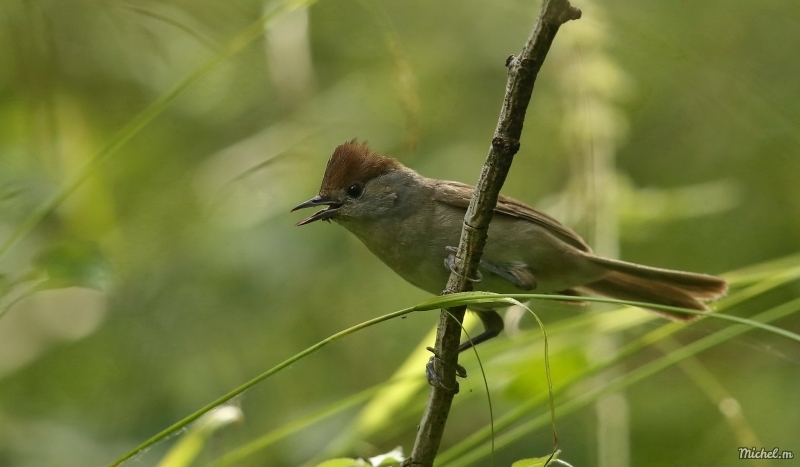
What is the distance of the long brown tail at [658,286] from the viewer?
133 inches

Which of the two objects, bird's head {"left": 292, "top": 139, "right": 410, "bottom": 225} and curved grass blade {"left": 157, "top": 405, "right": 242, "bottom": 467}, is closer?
curved grass blade {"left": 157, "top": 405, "right": 242, "bottom": 467}

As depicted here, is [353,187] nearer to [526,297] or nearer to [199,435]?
[199,435]

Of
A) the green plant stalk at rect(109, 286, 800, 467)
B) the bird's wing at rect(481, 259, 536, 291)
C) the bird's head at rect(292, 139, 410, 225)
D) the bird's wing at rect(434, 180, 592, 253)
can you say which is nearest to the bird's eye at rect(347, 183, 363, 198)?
the bird's head at rect(292, 139, 410, 225)

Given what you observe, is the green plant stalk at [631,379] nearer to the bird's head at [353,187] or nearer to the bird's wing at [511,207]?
the bird's wing at [511,207]

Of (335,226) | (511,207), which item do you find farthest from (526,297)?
(335,226)

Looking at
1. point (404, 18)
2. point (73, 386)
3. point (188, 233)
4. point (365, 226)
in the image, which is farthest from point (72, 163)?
point (404, 18)

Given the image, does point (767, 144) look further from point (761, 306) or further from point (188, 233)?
point (188, 233)

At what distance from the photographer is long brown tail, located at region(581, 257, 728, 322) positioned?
11.1 feet

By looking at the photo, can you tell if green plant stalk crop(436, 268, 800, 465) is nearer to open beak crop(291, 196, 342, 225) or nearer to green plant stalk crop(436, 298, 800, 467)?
green plant stalk crop(436, 298, 800, 467)

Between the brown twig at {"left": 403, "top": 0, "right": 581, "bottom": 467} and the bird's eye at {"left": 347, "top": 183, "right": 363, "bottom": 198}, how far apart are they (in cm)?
113

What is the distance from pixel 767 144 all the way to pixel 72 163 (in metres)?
4.47

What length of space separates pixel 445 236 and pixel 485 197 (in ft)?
3.64

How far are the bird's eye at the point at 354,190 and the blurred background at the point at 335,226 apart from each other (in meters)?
0.34

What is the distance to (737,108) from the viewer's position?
4129mm
